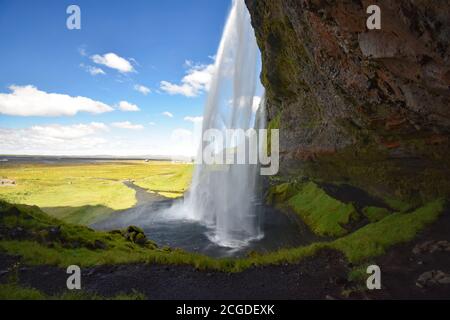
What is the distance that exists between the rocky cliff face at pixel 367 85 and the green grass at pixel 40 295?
12.7 metres

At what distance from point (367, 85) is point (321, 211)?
63.9 ft

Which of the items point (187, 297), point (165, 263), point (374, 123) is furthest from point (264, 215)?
point (187, 297)

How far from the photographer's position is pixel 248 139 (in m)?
42.8

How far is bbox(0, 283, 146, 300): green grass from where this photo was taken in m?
8.27

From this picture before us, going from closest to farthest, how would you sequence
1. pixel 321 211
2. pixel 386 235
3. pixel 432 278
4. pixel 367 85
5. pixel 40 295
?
pixel 40 295
pixel 432 278
pixel 367 85
pixel 386 235
pixel 321 211

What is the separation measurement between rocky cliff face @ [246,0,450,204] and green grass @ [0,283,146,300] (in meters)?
12.7

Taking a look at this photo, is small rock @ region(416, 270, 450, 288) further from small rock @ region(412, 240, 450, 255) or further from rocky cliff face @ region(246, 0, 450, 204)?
rocky cliff face @ region(246, 0, 450, 204)

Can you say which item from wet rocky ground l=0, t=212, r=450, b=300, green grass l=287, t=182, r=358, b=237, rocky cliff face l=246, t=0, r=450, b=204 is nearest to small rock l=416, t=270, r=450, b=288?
wet rocky ground l=0, t=212, r=450, b=300

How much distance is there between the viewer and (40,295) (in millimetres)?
8539

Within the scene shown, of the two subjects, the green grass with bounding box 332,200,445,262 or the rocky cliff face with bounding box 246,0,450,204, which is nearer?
the rocky cliff face with bounding box 246,0,450,204

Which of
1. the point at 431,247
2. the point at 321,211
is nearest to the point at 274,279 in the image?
the point at 431,247

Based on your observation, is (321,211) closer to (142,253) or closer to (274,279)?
(274,279)

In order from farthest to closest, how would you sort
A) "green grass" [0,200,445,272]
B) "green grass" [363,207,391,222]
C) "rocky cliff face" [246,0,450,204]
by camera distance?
"green grass" [363,207,391,222] → "green grass" [0,200,445,272] → "rocky cliff face" [246,0,450,204]

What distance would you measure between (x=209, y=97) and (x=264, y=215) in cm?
1816
